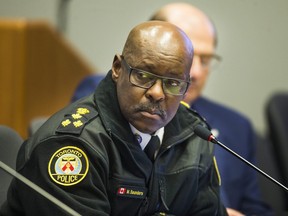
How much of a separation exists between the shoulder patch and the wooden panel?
1.19 meters

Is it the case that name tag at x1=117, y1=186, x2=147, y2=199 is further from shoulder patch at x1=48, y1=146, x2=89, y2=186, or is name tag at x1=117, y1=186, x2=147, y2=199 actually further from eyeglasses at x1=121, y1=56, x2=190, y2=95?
eyeglasses at x1=121, y1=56, x2=190, y2=95

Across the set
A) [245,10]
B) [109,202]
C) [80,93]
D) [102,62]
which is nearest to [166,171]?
[109,202]

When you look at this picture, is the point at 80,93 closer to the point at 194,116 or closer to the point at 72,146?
the point at 194,116

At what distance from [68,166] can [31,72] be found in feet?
4.66

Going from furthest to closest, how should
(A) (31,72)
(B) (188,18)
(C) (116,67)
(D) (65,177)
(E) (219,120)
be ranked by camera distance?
(A) (31,72)
(E) (219,120)
(B) (188,18)
(C) (116,67)
(D) (65,177)

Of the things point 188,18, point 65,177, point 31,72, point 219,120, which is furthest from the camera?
point 31,72

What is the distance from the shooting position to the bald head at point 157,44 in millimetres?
1074

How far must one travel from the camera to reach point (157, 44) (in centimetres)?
108

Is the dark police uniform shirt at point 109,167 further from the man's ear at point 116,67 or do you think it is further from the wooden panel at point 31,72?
the wooden panel at point 31,72

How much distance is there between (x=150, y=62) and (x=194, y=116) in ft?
0.89

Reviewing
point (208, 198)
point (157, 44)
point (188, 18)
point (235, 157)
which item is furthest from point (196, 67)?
point (157, 44)

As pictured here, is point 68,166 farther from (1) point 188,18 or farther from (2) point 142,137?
(1) point 188,18

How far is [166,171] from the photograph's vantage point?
1190mm

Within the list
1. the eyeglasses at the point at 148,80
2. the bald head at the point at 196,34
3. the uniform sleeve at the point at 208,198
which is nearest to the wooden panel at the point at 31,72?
the bald head at the point at 196,34
